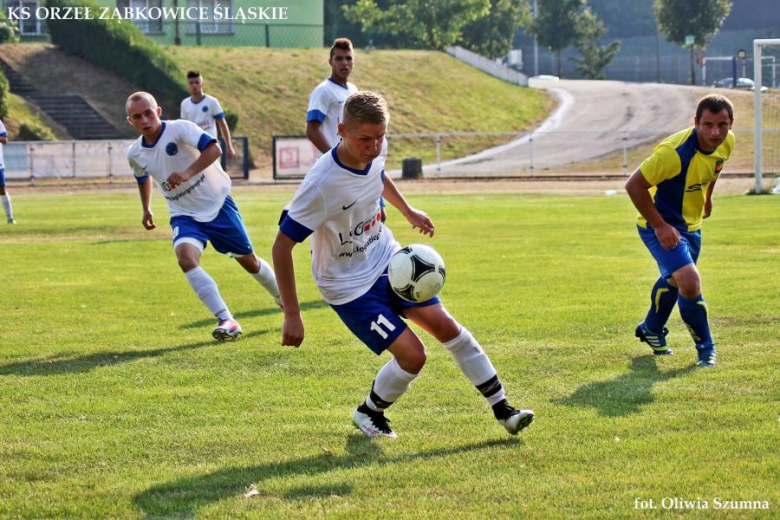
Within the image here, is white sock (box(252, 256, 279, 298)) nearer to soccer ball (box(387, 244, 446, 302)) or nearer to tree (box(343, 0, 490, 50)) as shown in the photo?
soccer ball (box(387, 244, 446, 302))

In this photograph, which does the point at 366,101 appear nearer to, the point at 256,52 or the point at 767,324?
the point at 767,324

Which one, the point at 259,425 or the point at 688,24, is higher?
the point at 688,24

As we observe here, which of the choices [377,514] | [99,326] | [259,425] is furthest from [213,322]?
[377,514]

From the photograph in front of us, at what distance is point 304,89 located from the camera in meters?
51.2

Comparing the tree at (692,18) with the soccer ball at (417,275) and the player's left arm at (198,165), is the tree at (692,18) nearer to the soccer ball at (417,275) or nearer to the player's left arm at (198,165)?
the player's left arm at (198,165)

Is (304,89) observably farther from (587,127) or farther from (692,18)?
(692,18)

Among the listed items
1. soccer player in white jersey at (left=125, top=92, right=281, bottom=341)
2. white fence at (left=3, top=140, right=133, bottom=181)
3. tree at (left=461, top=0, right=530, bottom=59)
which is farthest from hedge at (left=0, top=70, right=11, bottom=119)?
tree at (left=461, top=0, right=530, bottom=59)

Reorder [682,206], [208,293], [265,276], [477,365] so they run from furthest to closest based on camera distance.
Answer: [265,276], [208,293], [682,206], [477,365]

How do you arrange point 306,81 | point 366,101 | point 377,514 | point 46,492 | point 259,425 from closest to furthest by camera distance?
1. point 377,514
2. point 46,492
3. point 366,101
4. point 259,425
5. point 306,81

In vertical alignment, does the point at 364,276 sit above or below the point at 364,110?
below

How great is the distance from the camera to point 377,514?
4523mm

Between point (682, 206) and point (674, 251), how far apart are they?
36cm

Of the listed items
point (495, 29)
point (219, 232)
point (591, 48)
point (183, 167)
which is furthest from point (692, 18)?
point (219, 232)

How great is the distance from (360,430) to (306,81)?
1854 inches
